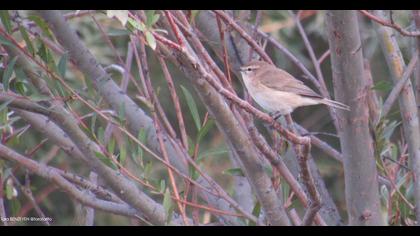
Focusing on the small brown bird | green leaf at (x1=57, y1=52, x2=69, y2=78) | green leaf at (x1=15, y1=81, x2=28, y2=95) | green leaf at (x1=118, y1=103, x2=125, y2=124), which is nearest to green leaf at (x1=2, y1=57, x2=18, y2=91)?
green leaf at (x1=15, y1=81, x2=28, y2=95)

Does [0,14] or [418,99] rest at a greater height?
[0,14]

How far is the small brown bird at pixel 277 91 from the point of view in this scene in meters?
3.83

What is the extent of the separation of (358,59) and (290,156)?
83cm

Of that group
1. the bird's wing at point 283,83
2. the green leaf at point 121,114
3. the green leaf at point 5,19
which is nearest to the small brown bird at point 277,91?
the bird's wing at point 283,83

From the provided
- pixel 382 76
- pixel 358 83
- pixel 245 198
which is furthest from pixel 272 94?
pixel 382 76

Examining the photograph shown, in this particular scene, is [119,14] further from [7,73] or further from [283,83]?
[283,83]

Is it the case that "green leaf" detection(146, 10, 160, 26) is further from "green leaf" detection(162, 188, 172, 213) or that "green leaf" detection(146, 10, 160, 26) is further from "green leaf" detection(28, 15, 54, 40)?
"green leaf" detection(162, 188, 172, 213)

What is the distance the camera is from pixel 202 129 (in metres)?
2.67

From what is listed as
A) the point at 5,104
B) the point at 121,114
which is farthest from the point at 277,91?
the point at 5,104

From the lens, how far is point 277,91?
4156mm

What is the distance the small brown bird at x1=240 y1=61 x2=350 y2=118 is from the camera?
3826mm

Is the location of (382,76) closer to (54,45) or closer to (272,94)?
(272,94)

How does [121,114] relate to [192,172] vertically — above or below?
above
